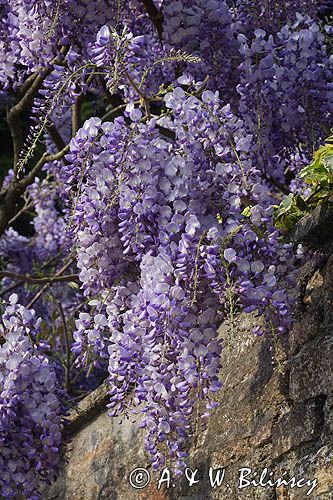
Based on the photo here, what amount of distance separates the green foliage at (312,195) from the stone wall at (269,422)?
0.35 feet

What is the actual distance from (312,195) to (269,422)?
638 mm

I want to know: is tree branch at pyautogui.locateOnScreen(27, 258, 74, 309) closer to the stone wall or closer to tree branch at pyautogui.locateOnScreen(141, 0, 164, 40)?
the stone wall

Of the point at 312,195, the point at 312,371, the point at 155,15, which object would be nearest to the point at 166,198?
the point at 312,195

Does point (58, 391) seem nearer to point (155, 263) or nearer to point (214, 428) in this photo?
point (214, 428)

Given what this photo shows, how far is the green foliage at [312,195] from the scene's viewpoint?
2.35 m

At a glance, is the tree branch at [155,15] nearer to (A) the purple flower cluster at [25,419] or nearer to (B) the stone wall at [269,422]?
(B) the stone wall at [269,422]

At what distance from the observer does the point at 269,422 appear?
2418 millimetres

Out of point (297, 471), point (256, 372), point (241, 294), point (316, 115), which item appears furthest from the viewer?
point (316, 115)

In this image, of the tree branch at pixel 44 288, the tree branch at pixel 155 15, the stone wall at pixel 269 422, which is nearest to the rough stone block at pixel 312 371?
the stone wall at pixel 269 422

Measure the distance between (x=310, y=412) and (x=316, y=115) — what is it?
39.0 inches

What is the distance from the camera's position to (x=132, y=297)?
2357 millimetres

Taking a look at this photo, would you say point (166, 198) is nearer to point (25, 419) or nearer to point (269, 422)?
point (269, 422)

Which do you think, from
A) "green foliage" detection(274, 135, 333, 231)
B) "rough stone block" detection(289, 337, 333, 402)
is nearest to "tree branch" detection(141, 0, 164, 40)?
"green foliage" detection(274, 135, 333, 231)

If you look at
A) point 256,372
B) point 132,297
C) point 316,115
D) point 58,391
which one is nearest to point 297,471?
point 256,372
